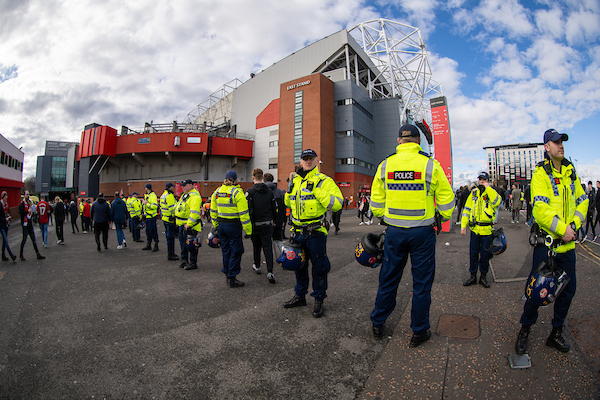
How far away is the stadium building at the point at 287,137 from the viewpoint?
127ft

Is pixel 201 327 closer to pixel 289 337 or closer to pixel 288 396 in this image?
pixel 289 337

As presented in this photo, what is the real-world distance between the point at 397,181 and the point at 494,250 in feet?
9.44

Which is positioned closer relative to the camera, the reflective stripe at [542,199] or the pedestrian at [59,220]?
the reflective stripe at [542,199]

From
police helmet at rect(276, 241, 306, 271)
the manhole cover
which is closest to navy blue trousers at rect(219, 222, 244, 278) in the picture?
police helmet at rect(276, 241, 306, 271)

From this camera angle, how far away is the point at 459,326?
327 cm

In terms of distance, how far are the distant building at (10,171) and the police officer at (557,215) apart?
34033mm

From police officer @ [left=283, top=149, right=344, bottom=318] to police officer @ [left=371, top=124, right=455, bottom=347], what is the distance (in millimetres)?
838

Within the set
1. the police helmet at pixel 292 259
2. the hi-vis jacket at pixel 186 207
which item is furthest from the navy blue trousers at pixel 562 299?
the hi-vis jacket at pixel 186 207

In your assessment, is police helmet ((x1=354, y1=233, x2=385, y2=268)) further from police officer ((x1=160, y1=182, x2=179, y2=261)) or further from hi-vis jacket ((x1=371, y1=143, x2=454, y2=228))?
police officer ((x1=160, y1=182, x2=179, y2=261))

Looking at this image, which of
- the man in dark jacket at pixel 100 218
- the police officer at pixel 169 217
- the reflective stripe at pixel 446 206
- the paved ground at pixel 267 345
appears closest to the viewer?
the paved ground at pixel 267 345

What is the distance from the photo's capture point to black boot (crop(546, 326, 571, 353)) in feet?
8.68

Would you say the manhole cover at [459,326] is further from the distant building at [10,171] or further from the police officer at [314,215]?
the distant building at [10,171]

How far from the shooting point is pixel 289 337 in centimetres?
313

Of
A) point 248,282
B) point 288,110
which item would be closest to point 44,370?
point 248,282
